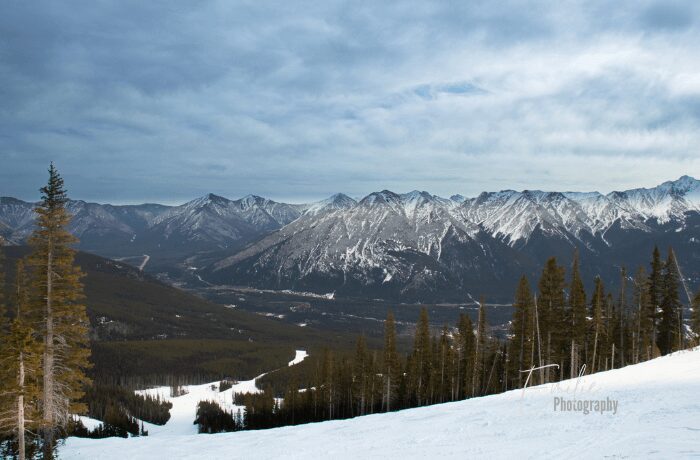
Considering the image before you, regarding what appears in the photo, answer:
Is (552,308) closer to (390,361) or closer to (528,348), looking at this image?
(528,348)

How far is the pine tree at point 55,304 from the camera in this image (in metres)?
30.7

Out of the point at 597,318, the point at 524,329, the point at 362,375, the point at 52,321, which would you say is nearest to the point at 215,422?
the point at 362,375

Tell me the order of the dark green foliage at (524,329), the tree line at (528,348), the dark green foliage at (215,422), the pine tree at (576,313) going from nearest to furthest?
1. the pine tree at (576,313)
2. the tree line at (528,348)
3. the dark green foliage at (524,329)
4. the dark green foliage at (215,422)

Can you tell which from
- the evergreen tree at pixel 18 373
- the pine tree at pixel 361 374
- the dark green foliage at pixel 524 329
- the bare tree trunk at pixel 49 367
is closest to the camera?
the evergreen tree at pixel 18 373

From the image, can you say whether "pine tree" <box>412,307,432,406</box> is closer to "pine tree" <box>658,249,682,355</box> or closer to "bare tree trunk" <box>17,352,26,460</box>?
"pine tree" <box>658,249,682,355</box>

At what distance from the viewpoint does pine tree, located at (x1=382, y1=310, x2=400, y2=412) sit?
7575 cm

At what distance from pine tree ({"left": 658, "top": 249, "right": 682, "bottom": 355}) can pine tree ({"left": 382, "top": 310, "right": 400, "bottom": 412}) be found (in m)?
36.5

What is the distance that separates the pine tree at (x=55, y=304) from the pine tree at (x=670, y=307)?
66451mm

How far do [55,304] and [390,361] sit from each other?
179 feet

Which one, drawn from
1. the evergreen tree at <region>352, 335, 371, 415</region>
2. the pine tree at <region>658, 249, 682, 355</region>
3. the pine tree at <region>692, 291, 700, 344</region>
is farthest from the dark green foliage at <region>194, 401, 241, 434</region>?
the pine tree at <region>692, 291, 700, 344</region>

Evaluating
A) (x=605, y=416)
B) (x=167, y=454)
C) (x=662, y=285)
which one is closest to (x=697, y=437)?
(x=605, y=416)

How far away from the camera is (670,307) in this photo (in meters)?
66.4

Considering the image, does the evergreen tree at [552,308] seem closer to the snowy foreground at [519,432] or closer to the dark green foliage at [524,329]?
the dark green foliage at [524,329]

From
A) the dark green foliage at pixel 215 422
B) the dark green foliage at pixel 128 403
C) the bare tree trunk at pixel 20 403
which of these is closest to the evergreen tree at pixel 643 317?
the bare tree trunk at pixel 20 403
